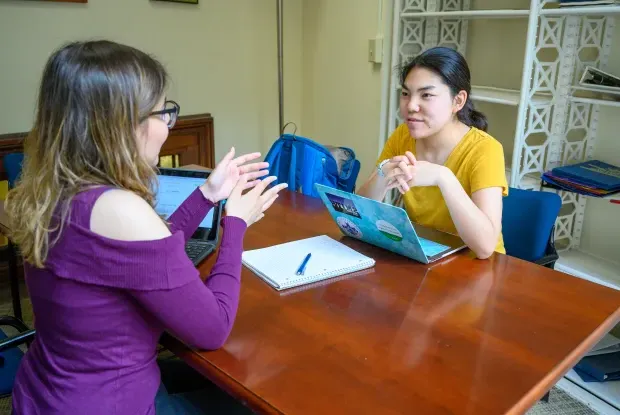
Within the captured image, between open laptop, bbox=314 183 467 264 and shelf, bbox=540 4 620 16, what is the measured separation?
98 centimetres

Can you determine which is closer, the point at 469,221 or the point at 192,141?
the point at 469,221

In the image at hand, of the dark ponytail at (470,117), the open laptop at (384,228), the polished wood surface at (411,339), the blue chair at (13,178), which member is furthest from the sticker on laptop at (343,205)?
the blue chair at (13,178)

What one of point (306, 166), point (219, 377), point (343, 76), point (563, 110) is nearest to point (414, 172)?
point (219, 377)

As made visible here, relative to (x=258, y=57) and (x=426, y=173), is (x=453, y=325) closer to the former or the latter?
(x=426, y=173)

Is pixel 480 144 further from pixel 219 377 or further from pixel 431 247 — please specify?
pixel 219 377

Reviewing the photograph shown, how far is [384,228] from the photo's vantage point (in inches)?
49.2

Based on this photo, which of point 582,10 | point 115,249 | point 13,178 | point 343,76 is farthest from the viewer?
point 343,76

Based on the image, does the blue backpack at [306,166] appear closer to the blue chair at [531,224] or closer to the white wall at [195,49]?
the white wall at [195,49]

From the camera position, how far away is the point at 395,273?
119cm

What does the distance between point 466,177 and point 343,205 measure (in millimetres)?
440

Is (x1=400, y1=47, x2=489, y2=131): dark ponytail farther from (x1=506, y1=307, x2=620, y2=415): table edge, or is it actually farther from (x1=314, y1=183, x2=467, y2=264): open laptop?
(x1=506, y1=307, x2=620, y2=415): table edge

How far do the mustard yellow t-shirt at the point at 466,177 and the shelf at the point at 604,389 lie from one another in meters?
0.76

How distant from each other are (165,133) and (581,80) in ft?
5.64

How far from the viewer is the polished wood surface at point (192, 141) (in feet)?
9.91
